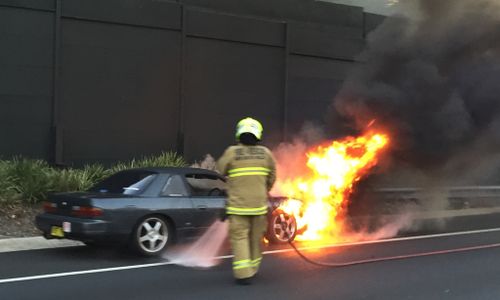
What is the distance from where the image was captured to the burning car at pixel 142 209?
7598 millimetres

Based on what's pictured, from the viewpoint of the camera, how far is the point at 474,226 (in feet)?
40.3

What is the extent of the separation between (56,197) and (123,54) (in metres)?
6.96

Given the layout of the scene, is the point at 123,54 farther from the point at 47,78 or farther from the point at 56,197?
the point at 56,197

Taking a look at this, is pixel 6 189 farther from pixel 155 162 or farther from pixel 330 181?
pixel 330 181

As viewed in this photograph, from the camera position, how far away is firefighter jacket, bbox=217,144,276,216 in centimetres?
639

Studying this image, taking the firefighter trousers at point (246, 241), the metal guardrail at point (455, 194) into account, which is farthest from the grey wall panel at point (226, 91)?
the firefighter trousers at point (246, 241)

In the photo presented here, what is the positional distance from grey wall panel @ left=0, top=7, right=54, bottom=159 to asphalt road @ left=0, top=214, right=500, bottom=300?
5.30 meters

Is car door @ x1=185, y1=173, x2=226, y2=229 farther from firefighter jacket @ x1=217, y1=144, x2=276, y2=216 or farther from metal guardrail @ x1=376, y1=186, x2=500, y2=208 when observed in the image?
metal guardrail @ x1=376, y1=186, x2=500, y2=208

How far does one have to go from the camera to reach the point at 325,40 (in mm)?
17672

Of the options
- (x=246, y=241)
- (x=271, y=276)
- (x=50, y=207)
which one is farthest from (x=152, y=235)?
(x=246, y=241)

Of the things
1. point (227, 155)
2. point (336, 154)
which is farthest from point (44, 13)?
point (227, 155)

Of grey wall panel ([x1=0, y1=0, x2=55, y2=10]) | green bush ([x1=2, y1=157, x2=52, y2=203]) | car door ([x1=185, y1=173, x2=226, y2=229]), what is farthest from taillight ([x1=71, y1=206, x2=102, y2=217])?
grey wall panel ([x1=0, y1=0, x2=55, y2=10])

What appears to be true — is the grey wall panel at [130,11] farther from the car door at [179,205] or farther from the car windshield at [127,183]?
the car door at [179,205]

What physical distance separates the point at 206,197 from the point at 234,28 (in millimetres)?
8412
